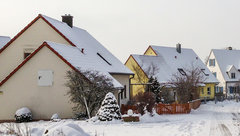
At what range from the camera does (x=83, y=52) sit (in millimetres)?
29797

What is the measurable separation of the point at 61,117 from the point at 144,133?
897 centimetres

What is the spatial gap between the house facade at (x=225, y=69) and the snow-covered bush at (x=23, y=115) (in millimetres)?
43570

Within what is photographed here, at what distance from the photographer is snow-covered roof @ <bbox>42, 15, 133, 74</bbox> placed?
1200 inches

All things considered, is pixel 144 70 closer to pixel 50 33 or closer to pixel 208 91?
pixel 208 91

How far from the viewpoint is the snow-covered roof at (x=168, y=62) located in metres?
50.4

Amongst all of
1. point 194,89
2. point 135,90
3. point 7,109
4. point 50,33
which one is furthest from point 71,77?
point 135,90

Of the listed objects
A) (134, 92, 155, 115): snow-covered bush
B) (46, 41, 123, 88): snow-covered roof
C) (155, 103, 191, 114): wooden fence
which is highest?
(46, 41, 123, 88): snow-covered roof

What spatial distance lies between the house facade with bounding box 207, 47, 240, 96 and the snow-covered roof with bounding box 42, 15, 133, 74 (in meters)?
32.0

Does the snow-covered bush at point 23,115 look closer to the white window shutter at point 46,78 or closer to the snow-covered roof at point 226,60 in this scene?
the white window shutter at point 46,78

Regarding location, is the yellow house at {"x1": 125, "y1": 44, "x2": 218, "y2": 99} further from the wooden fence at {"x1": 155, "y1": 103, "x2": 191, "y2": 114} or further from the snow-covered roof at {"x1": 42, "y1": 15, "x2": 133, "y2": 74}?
the wooden fence at {"x1": 155, "y1": 103, "x2": 191, "y2": 114}

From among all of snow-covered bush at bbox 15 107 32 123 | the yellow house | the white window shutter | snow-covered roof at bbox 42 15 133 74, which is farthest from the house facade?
snow-covered bush at bbox 15 107 32 123

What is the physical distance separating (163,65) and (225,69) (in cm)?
1667

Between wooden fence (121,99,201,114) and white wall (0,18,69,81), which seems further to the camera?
wooden fence (121,99,201,114)

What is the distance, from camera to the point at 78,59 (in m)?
27.0
